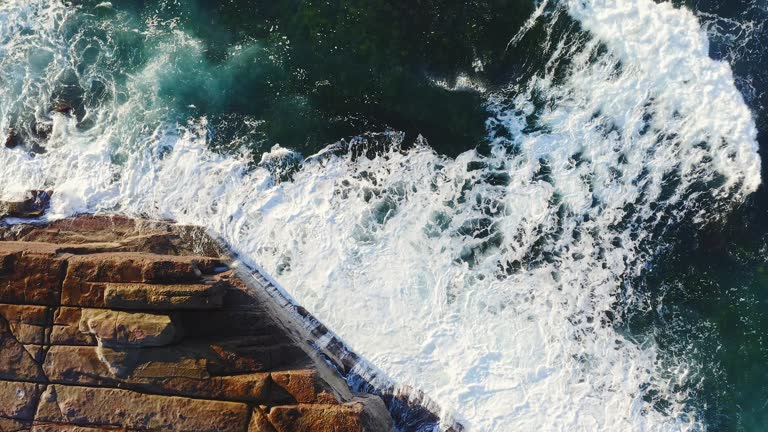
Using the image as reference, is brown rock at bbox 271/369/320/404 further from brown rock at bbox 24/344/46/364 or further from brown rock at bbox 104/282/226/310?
brown rock at bbox 24/344/46/364

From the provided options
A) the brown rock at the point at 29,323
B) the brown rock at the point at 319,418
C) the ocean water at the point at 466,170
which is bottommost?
the brown rock at the point at 29,323

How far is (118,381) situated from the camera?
11.1 meters

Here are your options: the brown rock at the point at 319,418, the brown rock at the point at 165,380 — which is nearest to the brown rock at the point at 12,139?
the brown rock at the point at 165,380

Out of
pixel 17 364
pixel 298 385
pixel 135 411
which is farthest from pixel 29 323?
pixel 298 385

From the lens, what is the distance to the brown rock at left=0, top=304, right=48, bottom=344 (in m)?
11.4

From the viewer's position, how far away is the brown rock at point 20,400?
1125 cm

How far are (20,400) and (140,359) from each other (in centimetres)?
295

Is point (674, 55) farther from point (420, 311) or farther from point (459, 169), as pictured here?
point (420, 311)

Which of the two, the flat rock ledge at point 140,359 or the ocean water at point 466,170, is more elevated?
the ocean water at point 466,170

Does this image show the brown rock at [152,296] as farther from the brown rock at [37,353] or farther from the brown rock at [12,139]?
the brown rock at [12,139]

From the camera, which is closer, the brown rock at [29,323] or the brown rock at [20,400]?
the brown rock at [20,400]

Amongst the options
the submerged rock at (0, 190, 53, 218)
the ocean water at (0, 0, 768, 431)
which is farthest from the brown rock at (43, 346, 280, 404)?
the submerged rock at (0, 190, 53, 218)

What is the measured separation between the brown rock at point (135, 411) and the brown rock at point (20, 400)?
0.64 ft

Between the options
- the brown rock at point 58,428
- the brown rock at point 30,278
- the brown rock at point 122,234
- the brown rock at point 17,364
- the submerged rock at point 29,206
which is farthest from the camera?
the submerged rock at point 29,206
